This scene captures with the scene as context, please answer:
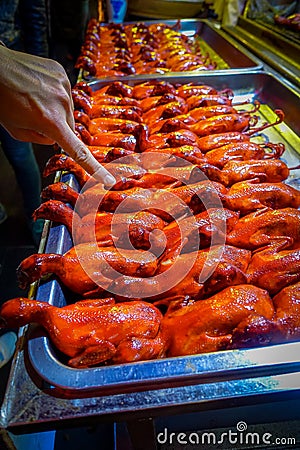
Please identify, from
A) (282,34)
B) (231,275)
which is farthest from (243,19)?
(231,275)

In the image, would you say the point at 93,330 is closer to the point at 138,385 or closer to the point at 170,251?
the point at 138,385

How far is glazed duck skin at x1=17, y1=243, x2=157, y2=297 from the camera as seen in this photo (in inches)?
58.3

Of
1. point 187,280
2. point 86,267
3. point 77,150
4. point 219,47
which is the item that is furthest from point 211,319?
→ point 219,47

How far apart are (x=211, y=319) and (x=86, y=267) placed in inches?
22.1

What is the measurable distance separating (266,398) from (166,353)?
37 centimetres

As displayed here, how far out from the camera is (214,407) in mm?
1161

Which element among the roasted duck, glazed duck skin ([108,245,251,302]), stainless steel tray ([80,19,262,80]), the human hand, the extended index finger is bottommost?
glazed duck skin ([108,245,251,302])

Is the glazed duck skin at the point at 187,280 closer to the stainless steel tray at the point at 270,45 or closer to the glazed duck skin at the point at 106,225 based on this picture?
the glazed duck skin at the point at 106,225

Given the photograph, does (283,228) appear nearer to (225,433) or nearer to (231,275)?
(231,275)

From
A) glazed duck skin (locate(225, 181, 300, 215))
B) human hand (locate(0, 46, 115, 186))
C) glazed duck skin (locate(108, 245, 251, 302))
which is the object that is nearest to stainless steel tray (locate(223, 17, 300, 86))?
glazed duck skin (locate(225, 181, 300, 215))

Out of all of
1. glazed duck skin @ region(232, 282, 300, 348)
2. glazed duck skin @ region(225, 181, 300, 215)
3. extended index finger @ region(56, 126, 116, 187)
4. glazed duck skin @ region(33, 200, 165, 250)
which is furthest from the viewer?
glazed duck skin @ region(225, 181, 300, 215)

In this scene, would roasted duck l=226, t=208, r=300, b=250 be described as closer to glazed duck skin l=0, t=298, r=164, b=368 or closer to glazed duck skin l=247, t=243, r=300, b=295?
glazed duck skin l=247, t=243, r=300, b=295

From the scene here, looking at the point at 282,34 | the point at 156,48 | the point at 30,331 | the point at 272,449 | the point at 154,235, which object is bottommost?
the point at 272,449

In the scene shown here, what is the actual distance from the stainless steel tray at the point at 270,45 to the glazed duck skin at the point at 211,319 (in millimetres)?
2469
